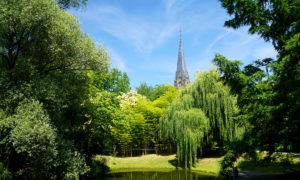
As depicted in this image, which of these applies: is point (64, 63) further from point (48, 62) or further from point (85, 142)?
point (85, 142)

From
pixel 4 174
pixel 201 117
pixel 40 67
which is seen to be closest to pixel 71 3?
pixel 40 67

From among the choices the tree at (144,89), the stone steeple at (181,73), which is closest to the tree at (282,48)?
the tree at (144,89)

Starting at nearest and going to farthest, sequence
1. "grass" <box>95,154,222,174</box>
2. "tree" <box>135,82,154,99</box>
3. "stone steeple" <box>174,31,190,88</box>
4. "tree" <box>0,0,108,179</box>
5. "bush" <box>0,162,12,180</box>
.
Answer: "bush" <box>0,162,12,180</box> → "tree" <box>0,0,108,179</box> → "grass" <box>95,154,222,174</box> → "tree" <box>135,82,154,99</box> → "stone steeple" <box>174,31,190,88</box>

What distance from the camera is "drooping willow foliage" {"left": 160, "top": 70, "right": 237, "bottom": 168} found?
66.0 ft

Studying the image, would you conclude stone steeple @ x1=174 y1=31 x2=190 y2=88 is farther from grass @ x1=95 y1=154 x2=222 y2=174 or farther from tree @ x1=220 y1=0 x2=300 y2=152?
tree @ x1=220 y1=0 x2=300 y2=152

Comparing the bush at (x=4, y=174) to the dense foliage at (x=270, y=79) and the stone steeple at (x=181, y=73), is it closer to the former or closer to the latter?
the dense foliage at (x=270, y=79)

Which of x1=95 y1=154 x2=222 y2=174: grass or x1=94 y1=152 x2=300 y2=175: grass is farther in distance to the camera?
x1=95 y1=154 x2=222 y2=174: grass

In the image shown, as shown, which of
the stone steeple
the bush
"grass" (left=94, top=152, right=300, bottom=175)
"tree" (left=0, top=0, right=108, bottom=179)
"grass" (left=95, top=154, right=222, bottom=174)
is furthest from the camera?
the stone steeple

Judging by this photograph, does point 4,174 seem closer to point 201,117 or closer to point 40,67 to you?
point 40,67

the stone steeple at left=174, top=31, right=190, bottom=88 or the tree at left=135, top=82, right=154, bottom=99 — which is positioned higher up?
the stone steeple at left=174, top=31, right=190, bottom=88

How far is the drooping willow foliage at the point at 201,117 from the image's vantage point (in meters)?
20.1

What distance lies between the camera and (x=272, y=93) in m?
8.02

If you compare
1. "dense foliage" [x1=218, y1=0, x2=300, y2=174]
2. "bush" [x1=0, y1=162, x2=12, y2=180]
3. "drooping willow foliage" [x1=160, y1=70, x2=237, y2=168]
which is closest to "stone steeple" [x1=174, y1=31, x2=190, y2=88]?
"drooping willow foliage" [x1=160, y1=70, x2=237, y2=168]

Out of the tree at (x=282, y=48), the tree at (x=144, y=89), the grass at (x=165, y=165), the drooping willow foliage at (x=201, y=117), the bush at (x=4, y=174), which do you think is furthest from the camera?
the tree at (x=144, y=89)
